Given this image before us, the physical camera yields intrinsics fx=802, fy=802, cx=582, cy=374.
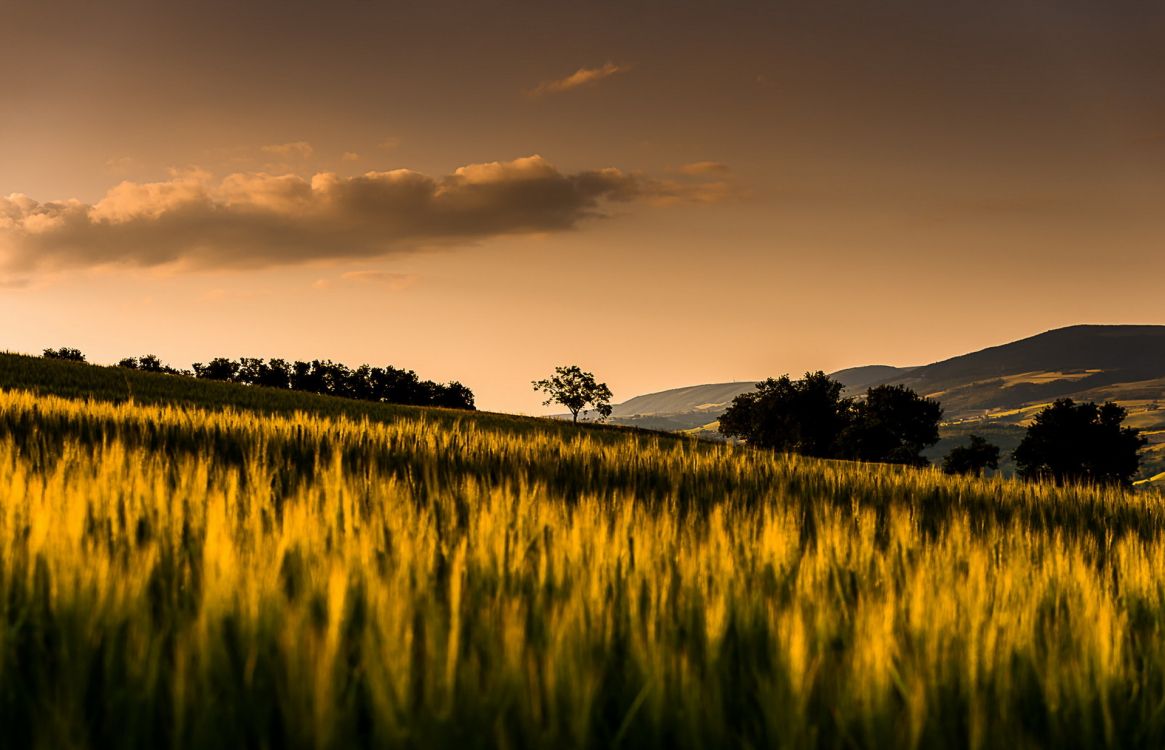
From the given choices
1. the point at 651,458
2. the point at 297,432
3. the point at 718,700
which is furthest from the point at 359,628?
the point at 297,432

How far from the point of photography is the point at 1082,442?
295 ft

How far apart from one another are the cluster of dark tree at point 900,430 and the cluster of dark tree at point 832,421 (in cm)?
13

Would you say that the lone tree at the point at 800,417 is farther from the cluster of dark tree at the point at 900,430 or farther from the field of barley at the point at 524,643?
the field of barley at the point at 524,643

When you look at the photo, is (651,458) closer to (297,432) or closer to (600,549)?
(297,432)

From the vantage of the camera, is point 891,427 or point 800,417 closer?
point 891,427

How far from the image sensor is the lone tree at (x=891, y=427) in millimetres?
105188

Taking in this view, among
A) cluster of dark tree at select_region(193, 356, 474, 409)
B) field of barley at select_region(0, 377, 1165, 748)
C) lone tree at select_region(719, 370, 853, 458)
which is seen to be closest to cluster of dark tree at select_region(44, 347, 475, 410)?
cluster of dark tree at select_region(193, 356, 474, 409)

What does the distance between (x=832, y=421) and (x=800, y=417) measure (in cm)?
476

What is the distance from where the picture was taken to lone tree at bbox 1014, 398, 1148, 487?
293 ft

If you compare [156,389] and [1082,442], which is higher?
[156,389]

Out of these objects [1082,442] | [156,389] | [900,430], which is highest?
[156,389]

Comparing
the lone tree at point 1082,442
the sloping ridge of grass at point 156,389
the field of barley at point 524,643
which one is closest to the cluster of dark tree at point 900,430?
the lone tree at point 1082,442

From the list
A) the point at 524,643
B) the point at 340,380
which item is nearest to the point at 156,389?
the point at 524,643

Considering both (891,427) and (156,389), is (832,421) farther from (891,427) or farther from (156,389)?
(156,389)
